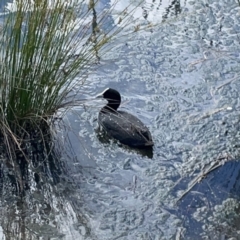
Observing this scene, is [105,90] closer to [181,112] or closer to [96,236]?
[181,112]

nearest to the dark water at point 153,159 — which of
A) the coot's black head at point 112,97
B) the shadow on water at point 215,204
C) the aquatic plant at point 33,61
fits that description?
the shadow on water at point 215,204

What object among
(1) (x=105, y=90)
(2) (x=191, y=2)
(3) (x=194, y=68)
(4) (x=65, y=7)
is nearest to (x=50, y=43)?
(4) (x=65, y=7)

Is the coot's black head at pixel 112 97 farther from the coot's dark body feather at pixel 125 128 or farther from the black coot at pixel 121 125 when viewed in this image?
the coot's dark body feather at pixel 125 128

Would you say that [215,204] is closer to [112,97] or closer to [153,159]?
A: [153,159]

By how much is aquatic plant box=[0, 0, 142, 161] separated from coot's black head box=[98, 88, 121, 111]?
1.90 ft

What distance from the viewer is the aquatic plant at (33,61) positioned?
523cm

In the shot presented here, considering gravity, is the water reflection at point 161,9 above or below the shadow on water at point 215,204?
above

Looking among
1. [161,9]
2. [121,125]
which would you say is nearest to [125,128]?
[121,125]

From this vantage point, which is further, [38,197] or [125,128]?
[125,128]

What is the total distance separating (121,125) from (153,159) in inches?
16.1

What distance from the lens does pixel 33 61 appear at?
5320 mm

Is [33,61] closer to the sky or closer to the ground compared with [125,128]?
closer to the sky

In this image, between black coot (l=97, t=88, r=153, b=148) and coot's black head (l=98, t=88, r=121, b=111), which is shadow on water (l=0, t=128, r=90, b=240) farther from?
coot's black head (l=98, t=88, r=121, b=111)

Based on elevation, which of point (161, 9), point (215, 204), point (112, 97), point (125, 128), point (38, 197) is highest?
point (161, 9)
